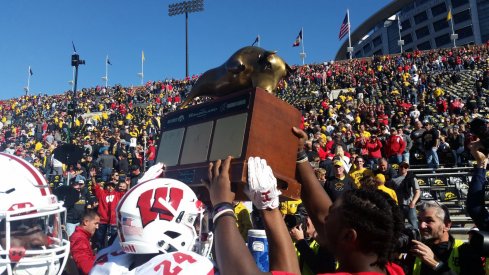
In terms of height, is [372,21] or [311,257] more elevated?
[372,21]

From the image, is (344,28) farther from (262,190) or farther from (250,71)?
(262,190)

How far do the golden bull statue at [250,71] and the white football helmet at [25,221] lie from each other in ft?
4.10

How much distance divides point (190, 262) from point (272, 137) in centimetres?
99

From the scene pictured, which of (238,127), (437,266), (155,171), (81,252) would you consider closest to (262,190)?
(238,127)

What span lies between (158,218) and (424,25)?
7598 cm

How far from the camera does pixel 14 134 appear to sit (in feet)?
76.1

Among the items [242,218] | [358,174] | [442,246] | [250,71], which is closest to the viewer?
[250,71]

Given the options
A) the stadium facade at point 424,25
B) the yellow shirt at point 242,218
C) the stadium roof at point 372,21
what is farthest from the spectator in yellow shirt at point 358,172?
the stadium roof at point 372,21

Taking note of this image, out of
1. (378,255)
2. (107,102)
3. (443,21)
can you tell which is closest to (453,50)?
(107,102)

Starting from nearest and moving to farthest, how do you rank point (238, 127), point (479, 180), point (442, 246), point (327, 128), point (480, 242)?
point (480, 242)
point (238, 127)
point (442, 246)
point (479, 180)
point (327, 128)

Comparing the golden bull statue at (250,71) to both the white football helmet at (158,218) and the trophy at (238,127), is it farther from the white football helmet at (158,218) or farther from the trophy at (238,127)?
the white football helmet at (158,218)

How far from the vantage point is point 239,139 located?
7.69 ft

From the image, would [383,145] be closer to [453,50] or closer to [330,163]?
[330,163]

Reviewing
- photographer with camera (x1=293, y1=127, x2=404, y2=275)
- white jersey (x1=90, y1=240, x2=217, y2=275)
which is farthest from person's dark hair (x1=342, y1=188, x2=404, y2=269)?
white jersey (x1=90, y1=240, x2=217, y2=275)
